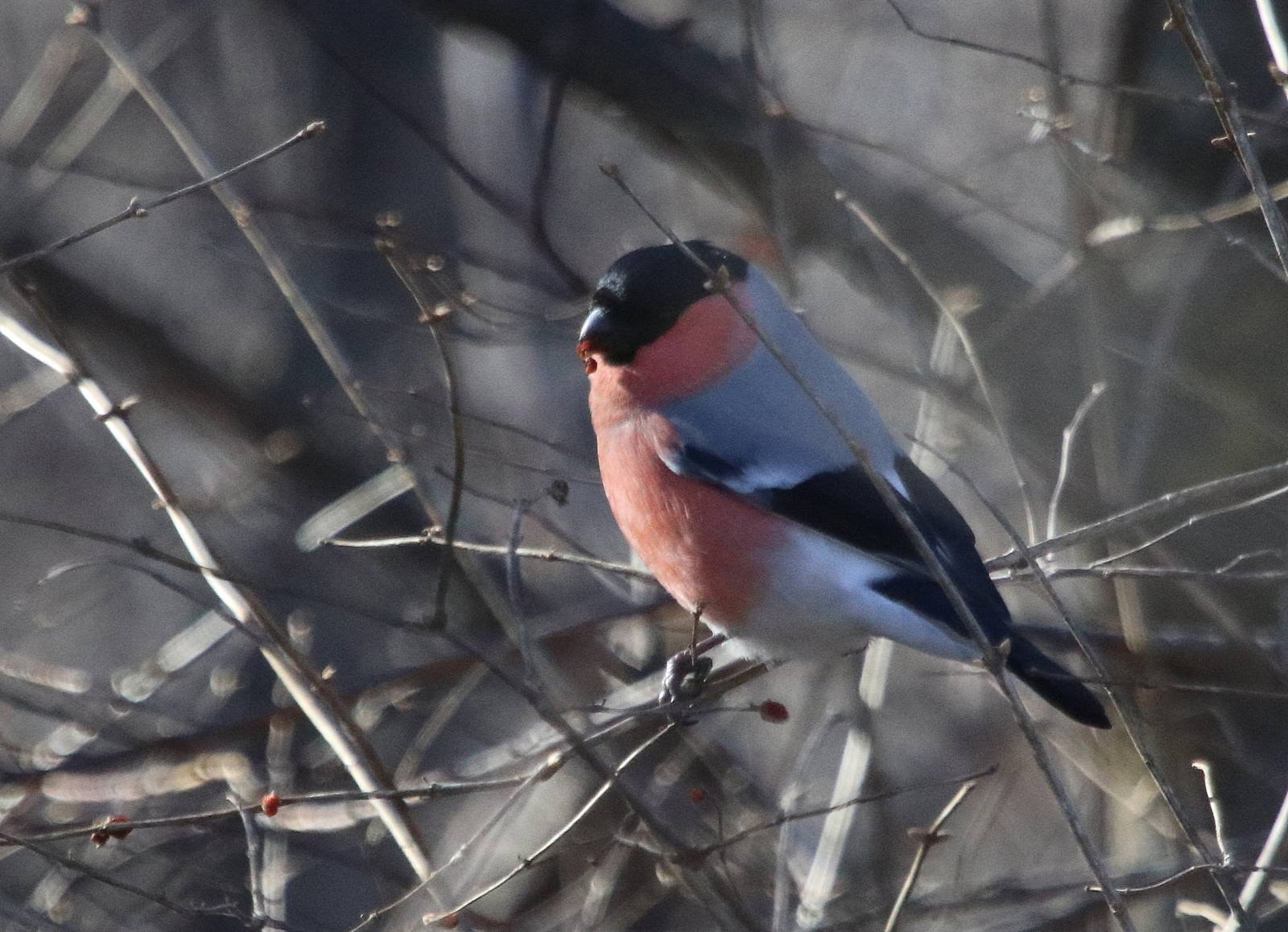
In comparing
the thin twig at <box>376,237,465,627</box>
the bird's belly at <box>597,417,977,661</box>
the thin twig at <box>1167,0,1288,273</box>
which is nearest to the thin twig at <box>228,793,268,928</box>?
the thin twig at <box>376,237,465,627</box>

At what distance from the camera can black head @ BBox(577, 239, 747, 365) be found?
2693 mm

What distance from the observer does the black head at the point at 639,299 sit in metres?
2.69

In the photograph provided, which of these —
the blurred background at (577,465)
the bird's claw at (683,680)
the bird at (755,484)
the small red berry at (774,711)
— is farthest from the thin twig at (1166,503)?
the bird's claw at (683,680)

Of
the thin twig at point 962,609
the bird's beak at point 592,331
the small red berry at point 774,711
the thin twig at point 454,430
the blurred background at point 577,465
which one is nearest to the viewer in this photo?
the thin twig at point 962,609

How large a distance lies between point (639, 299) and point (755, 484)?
43 cm

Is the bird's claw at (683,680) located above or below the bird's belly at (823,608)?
below

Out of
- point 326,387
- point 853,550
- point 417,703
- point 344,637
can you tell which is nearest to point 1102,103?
point 853,550

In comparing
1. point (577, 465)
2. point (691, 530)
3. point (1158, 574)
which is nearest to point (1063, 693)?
point (1158, 574)

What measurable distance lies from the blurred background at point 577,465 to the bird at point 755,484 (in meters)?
0.11

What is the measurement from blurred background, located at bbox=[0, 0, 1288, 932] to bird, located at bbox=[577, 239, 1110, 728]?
0.11 metres

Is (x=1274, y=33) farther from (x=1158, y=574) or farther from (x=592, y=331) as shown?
(x=592, y=331)

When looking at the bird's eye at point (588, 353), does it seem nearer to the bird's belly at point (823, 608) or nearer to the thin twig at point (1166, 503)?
the bird's belly at point (823, 608)

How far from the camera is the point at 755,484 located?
8.36 feet

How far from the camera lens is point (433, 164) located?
5547mm
